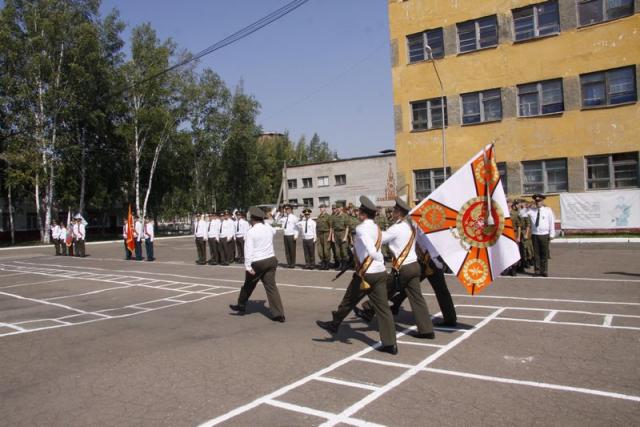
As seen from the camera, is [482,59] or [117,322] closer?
[117,322]

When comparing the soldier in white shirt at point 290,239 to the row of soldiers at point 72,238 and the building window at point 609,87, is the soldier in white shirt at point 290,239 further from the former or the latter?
the building window at point 609,87

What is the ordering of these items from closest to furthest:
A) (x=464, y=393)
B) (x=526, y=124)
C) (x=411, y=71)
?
(x=464, y=393) < (x=526, y=124) < (x=411, y=71)

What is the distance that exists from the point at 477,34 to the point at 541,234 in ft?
59.2

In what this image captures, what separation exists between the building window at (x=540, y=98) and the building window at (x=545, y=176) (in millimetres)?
2527

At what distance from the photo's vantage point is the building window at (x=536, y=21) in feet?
83.2

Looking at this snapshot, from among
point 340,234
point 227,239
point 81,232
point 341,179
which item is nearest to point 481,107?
point 340,234

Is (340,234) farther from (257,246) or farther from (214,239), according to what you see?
(257,246)

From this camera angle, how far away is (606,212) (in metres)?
24.0

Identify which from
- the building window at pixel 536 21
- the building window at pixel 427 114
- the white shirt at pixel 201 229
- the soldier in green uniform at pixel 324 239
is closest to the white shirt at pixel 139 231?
the white shirt at pixel 201 229

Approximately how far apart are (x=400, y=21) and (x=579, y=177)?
13.0m

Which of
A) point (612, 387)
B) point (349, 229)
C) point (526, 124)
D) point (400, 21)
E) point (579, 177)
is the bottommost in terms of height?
point (612, 387)

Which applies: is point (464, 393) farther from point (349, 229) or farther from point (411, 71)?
point (411, 71)

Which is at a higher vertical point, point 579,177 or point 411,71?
point 411,71

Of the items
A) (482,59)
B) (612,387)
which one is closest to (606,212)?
(482,59)
